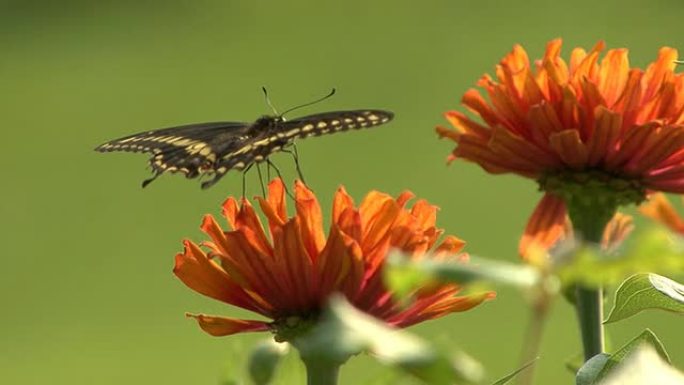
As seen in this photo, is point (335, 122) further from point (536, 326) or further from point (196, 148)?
point (536, 326)

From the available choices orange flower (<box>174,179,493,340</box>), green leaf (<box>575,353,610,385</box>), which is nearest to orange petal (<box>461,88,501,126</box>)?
orange flower (<box>174,179,493,340</box>)

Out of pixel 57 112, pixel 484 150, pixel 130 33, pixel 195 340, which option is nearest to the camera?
pixel 484 150

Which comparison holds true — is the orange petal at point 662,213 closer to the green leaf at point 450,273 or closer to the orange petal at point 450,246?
the orange petal at point 450,246

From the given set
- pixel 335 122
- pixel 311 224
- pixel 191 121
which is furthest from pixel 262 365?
pixel 191 121

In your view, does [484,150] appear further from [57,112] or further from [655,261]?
[57,112]

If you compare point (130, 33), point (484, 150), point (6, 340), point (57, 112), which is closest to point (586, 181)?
point (484, 150)

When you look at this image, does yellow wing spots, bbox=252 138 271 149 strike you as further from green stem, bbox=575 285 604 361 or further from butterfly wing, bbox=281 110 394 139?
green stem, bbox=575 285 604 361
